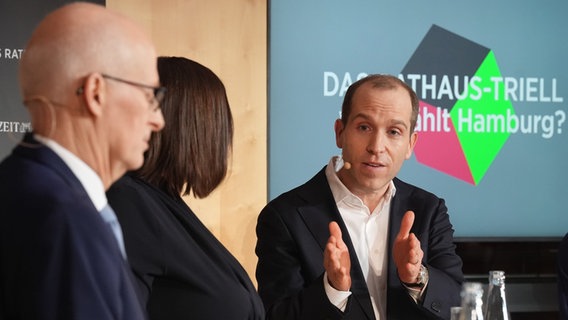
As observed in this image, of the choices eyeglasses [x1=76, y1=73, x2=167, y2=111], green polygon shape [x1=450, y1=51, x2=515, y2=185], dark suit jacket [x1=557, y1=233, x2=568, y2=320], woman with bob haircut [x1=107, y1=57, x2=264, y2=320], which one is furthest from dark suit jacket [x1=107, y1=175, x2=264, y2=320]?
green polygon shape [x1=450, y1=51, x2=515, y2=185]

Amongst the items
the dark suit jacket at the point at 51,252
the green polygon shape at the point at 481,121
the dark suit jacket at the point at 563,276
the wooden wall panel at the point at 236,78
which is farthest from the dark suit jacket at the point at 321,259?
the green polygon shape at the point at 481,121

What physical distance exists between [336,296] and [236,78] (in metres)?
2.12

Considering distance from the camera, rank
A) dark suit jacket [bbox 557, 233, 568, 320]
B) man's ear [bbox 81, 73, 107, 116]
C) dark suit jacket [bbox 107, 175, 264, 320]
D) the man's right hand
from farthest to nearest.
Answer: dark suit jacket [bbox 557, 233, 568, 320], the man's right hand, dark suit jacket [bbox 107, 175, 264, 320], man's ear [bbox 81, 73, 107, 116]

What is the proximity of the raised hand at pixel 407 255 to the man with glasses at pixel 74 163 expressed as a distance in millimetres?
1075

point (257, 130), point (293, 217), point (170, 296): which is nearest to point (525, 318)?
point (257, 130)

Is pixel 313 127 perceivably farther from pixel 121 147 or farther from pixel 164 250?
pixel 121 147

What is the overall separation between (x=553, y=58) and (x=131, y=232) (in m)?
3.41

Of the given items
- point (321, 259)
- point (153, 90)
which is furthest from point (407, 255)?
point (153, 90)

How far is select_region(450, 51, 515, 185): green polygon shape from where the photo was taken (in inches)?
180

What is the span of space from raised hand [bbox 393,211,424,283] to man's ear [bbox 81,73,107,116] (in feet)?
3.93

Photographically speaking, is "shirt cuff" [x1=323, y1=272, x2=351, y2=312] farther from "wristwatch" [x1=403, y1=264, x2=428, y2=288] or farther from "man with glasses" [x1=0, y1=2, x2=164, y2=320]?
"man with glasses" [x1=0, y1=2, x2=164, y2=320]

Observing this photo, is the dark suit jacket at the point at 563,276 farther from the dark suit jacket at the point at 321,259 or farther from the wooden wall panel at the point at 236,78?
the wooden wall panel at the point at 236,78

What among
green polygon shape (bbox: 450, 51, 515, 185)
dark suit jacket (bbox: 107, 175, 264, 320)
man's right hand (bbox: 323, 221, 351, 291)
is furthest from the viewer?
green polygon shape (bbox: 450, 51, 515, 185)

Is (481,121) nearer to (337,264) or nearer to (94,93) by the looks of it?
(337,264)
